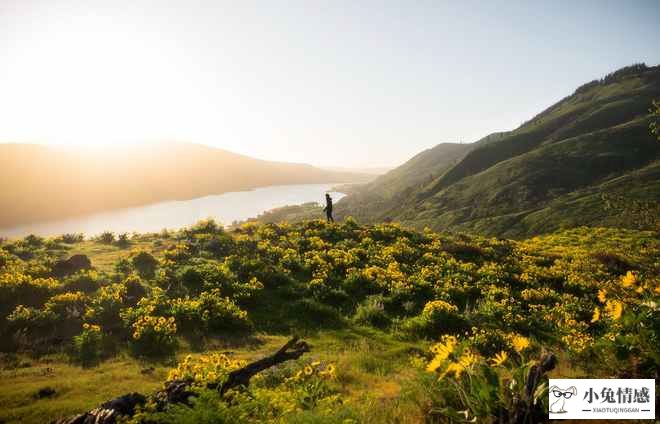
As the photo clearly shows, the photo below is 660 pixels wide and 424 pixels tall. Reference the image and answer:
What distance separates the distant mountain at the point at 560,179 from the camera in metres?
46.3

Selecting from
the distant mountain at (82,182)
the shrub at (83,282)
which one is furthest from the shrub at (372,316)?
the distant mountain at (82,182)

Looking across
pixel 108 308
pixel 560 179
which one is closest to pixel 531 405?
pixel 108 308

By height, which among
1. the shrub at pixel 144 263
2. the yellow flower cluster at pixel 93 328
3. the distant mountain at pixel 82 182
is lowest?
the yellow flower cluster at pixel 93 328

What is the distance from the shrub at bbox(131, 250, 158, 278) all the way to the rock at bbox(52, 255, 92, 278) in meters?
1.77

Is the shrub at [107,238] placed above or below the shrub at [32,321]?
above

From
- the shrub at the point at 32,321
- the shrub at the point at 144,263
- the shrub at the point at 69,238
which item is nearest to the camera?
the shrub at the point at 32,321

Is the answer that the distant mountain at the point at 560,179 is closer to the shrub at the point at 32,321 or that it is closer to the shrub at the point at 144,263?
the shrub at the point at 144,263

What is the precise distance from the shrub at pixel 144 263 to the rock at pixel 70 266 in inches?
69.5

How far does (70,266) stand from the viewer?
14859 millimetres

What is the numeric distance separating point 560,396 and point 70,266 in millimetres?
17368

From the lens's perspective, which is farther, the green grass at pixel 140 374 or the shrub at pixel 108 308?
the shrub at pixel 108 308

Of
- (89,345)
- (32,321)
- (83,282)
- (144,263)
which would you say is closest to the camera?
(89,345)

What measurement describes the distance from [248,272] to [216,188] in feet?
486

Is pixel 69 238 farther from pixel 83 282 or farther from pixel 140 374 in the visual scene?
pixel 140 374
